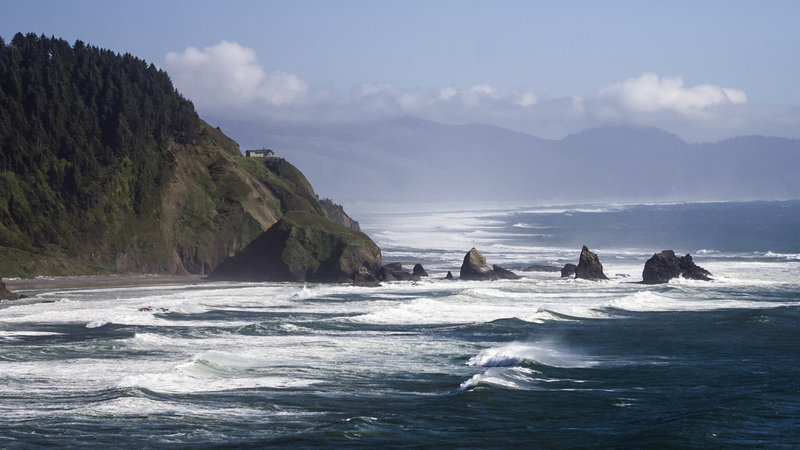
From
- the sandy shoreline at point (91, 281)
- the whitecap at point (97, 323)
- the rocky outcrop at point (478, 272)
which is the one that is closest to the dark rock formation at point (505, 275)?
the rocky outcrop at point (478, 272)

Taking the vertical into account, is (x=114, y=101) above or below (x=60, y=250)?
above

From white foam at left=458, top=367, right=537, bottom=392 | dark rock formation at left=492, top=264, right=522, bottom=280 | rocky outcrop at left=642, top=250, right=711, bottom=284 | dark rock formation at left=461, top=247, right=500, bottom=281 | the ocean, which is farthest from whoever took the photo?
dark rock formation at left=492, top=264, right=522, bottom=280

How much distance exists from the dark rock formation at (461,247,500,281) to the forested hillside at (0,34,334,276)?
1948cm

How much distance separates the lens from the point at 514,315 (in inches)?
2093

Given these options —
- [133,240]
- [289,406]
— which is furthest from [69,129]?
[289,406]

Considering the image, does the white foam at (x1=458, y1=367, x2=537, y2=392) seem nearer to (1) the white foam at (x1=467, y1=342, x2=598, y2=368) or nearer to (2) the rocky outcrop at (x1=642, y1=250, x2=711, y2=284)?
(1) the white foam at (x1=467, y1=342, x2=598, y2=368)

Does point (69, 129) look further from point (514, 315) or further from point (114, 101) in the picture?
point (514, 315)

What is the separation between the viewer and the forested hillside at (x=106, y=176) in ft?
255

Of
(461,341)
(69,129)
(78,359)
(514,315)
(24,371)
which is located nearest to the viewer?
(24,371)

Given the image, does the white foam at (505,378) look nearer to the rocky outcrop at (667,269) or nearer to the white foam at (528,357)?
the white foam at (528,357)

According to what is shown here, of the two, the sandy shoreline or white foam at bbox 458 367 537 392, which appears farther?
the sandy shoreline

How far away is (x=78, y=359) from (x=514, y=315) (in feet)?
79.5

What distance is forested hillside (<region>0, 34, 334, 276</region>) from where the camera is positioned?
77625 mm

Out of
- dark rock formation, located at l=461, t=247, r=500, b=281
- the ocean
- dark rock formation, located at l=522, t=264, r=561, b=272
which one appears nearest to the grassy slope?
the ocean
